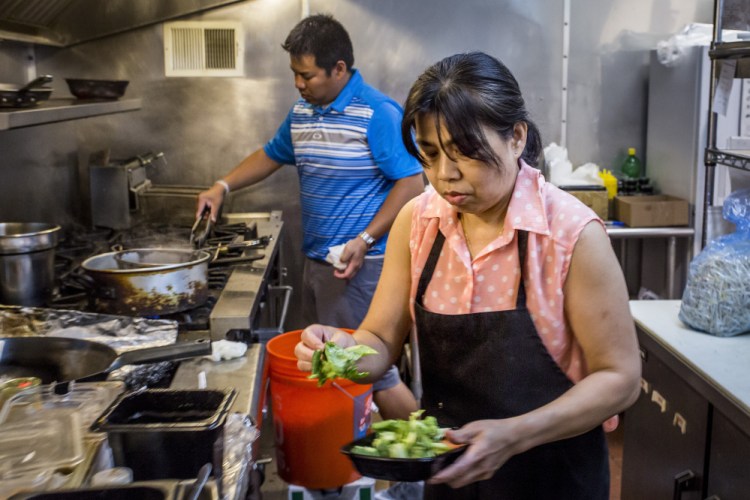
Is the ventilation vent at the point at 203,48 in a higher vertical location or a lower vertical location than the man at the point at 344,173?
higher

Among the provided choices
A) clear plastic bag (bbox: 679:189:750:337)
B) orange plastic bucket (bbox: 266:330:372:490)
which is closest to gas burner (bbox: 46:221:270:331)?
orange plastic bucket (bbox: 266:330:372:490)

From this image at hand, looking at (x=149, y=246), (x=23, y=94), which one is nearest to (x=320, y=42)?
(x=149, y=246)

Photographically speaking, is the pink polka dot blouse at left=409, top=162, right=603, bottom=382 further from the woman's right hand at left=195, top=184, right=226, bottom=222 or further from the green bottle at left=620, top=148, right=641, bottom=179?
the green bottle at left=620, top=148, right=641, bottom=179

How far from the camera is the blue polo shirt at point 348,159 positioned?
127 inches

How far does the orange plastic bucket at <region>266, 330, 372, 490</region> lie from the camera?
2402 mm

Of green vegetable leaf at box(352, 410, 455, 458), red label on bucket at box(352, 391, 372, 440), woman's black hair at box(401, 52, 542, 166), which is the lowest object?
red label on bucket at box(352, 391, 372, 440)

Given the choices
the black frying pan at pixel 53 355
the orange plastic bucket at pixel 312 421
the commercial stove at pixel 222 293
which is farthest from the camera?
the orange plastic bucket at pixel 312 421

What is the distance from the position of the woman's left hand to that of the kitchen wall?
3.27m

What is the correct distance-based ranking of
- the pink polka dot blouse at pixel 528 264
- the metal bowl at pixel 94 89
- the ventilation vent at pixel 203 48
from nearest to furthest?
the pink polka dot blouse at pixel 528 264 → the metal bowl at pixel 94 89 → the ventilation vent at pixel 203 48

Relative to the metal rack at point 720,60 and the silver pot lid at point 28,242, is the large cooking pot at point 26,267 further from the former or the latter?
the metal rack at point 720,60

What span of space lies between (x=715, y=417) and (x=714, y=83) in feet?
4.18

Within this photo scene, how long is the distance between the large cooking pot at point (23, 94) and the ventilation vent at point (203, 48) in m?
1.99

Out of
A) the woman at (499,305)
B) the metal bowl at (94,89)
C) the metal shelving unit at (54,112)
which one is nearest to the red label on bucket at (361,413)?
the woman at (499,305)

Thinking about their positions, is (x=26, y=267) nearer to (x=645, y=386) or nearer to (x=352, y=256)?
(x=352, y=256)
